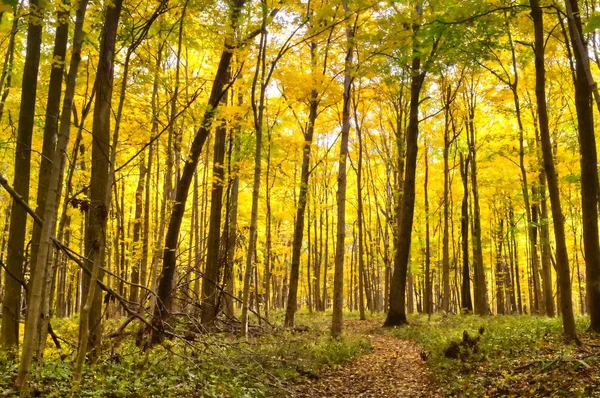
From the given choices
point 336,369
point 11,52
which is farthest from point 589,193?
point 11,52

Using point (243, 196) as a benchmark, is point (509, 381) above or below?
below

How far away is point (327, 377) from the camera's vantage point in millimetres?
8211

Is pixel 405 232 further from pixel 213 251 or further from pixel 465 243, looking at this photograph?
pixel 213 251

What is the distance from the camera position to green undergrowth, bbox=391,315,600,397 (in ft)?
18.4

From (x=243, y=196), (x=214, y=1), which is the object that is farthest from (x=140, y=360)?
(x=243, y=196)

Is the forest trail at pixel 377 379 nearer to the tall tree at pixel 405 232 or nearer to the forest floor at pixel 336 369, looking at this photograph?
the forest floor at pixel 336 369

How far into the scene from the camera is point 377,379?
26.8 ft

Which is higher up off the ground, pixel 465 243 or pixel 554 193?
pixel 554 193

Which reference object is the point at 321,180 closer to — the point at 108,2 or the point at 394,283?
the point at 394,283

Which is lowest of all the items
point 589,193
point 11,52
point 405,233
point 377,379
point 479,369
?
point 377,379

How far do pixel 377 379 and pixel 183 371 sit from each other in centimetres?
370

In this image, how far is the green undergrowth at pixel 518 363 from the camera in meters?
5.61

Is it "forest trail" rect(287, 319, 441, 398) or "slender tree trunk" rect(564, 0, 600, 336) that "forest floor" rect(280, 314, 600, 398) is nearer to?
"forest trail" rect(287, 319, 441, 398)

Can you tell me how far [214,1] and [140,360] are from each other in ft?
23.0
